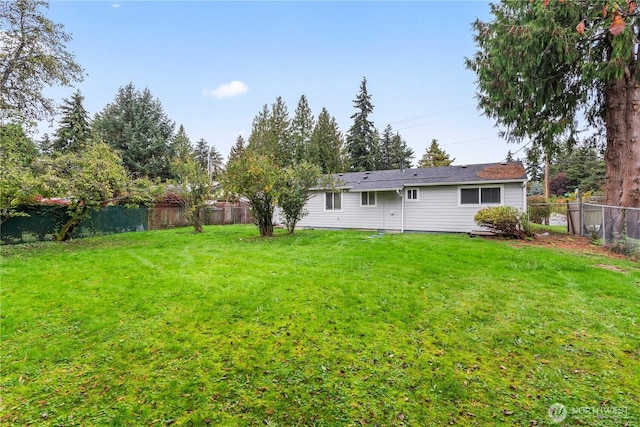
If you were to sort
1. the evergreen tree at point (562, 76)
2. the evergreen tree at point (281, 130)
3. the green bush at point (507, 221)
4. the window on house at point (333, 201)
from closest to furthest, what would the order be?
1. the evergreen tree at point (562, 76)
2. the green bush at point (507, 221)
3. the window on house at point (333, 201)
4. the evergreen tree at point (281, 130)

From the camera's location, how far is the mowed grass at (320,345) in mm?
2498

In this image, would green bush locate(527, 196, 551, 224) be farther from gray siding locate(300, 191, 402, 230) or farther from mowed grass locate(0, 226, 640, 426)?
mowed grass locate(0, 226, 640, 426)

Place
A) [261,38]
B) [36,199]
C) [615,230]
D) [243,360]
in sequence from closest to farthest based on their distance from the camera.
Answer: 1. [243,360]
2. [615,230]
3. [36,199]
4. [261,38]

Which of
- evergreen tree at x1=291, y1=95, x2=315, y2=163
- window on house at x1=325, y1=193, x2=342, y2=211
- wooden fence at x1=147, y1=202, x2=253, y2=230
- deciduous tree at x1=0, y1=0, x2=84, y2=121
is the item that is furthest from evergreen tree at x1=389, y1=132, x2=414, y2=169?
deciduous tree at x1=0, y1=0, x2=84, y2=121

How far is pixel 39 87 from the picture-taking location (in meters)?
11.1

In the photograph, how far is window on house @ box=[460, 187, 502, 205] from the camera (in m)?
12.1

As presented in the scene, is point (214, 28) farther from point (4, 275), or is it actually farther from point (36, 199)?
point (4, 275)

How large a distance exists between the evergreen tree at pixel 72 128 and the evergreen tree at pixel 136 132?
3461mm

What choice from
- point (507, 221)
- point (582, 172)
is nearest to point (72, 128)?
point (507, 221)

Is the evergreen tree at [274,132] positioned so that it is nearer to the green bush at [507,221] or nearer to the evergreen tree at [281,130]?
the evergreen tree at [281,130]

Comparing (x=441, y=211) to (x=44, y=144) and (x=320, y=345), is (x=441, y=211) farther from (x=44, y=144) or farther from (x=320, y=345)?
(x=44, y=144)

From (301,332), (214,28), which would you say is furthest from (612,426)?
(214,28)

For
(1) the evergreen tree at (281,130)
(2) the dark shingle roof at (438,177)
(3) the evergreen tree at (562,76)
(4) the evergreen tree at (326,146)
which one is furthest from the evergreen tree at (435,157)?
(3) the evergreen tree at (562,76)

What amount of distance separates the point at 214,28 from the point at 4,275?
1063 cm
